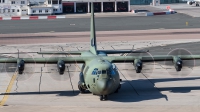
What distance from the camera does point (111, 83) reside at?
3378cm

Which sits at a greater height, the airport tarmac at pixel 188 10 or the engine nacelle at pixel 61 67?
the airport tarmac at pixel 188 10

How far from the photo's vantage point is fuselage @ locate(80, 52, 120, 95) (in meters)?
33.6

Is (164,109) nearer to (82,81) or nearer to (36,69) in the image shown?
(82,81)

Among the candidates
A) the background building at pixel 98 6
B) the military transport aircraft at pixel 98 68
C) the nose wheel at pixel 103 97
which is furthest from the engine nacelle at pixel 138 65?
the background building at pixel 98 6

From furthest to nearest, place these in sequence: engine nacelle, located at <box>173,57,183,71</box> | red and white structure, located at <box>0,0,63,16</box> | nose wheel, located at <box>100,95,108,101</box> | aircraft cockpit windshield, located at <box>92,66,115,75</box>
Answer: red and white structure, located at <box>0,0,63,16</box> < engine nacelle, located at <box>173,57,183,71</box> < nose wheel, located at <box>100,95,108,101</box> < aircraft cockpit windshield, located at <box>92,66,115,75</box>

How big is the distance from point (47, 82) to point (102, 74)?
10.8 metres

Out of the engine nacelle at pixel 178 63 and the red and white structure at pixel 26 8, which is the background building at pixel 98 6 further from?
the engine nacelle at pixel 178 63

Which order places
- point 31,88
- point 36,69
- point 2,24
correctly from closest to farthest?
point 31,88 < point 36,69 < point 2,24

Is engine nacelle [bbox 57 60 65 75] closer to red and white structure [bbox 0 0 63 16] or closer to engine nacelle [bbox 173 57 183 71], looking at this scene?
engine nacelle [bbox 173 57 183 71]

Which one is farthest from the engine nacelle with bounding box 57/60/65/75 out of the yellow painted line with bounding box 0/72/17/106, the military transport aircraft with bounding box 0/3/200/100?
the yellow painted line with bounding box 0/72/17/106

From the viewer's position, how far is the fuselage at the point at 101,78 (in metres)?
33.6

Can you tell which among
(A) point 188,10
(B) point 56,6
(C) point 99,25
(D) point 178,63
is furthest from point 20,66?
(A) point 188,10

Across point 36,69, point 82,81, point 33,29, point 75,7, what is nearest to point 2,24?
→ point 33,29

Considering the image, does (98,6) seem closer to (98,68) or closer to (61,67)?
(61,67)
